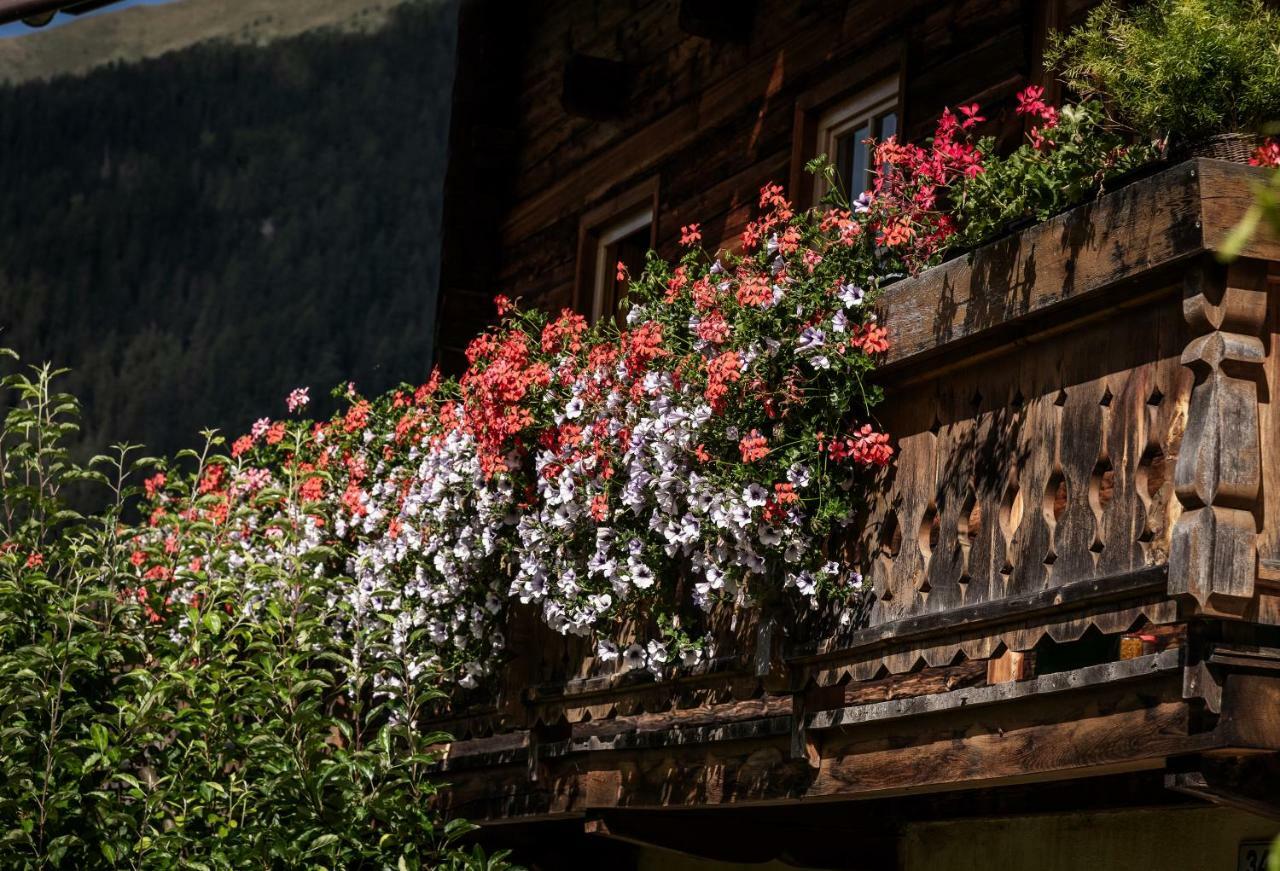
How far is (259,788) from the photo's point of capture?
25.4ft

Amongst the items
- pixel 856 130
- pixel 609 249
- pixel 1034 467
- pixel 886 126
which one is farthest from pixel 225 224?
pixel 1034 467

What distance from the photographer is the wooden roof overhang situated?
260 inches

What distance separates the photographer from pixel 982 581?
4969 millimetres

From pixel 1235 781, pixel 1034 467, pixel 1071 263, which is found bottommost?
pixel 1235 781

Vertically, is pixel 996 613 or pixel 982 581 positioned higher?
A: pixel 982 581

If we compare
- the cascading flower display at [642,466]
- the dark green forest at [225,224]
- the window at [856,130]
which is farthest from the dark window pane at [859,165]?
the dark green forest at [225,224]

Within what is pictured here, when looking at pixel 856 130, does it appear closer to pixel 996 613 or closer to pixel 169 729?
pixel 169 729

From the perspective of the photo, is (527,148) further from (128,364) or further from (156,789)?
(128,364)

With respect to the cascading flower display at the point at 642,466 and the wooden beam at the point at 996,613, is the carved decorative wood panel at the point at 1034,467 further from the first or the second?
the cascading flower display at the point at 642,466

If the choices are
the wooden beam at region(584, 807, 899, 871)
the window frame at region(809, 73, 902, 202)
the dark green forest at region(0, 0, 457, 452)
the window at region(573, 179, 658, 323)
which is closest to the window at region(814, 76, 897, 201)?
the window frame at region(809, 73, 902, 202)

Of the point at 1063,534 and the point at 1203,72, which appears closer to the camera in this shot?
the point at 1203,72

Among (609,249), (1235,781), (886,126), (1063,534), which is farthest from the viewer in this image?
(609,249)

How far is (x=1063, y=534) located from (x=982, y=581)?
1.23 ft

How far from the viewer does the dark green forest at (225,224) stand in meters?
23.9
